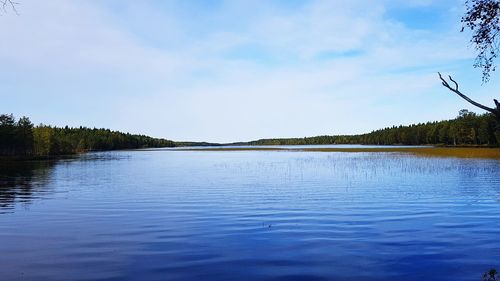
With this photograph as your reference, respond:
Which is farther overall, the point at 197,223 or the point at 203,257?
the point at 197,223

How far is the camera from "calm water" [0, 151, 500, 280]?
14.8 metres

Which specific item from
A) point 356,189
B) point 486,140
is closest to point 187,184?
point 356,189

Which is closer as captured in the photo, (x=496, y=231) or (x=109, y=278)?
(x=109, y=278)

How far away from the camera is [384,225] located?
22672 mm

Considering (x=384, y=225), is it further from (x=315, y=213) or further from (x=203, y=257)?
(x=203, y=257)

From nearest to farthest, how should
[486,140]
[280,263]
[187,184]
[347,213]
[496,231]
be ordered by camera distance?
[280,263] → [496,231] → [347,213] → [187,184] → [486,140]

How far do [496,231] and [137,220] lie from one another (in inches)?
766

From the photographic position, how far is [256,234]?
20891 millimetres

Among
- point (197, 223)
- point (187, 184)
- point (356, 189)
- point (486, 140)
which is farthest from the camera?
point (486, 140)

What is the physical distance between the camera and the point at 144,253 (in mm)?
17297

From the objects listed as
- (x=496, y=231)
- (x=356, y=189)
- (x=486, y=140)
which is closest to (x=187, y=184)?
(x=356, y=189)

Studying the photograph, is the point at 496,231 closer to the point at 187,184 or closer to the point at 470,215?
the point at 470,215

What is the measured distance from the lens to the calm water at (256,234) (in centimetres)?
1477

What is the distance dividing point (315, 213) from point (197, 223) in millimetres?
7714
